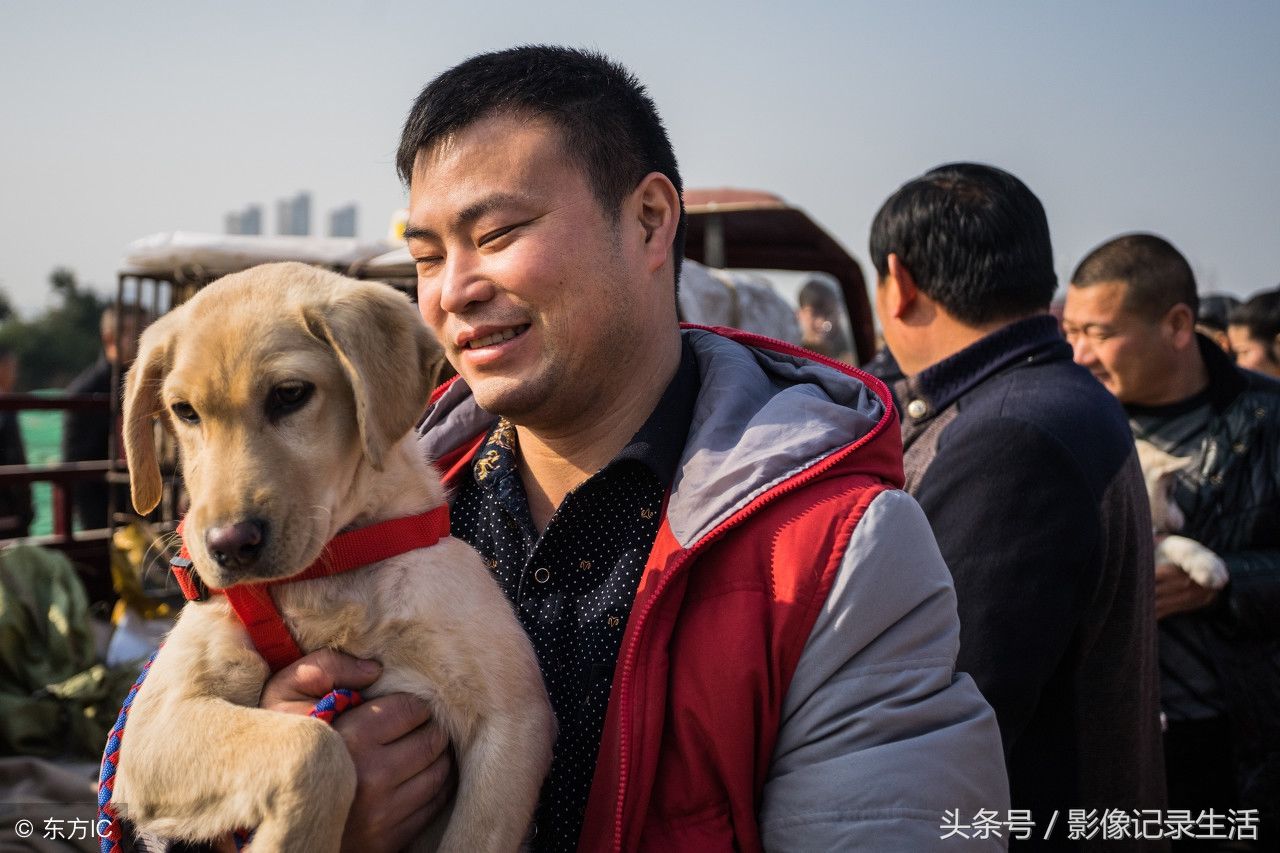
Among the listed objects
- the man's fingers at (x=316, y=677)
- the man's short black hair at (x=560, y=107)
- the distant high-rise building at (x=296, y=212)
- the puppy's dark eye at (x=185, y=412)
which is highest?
the man's short black hair at (x=560, y=107)

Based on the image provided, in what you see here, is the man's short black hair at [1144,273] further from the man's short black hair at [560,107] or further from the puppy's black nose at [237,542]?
A: the puppy's black nose at [237,542]

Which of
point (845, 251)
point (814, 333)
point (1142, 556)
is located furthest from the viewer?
point (814, 333)

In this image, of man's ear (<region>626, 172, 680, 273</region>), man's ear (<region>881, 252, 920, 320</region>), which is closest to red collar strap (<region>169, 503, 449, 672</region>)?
man's ear (<region>626, 172, 680, 273</region>)

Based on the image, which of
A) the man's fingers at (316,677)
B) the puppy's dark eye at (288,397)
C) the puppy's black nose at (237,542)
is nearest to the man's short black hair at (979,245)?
the puppy's dark eye at (288,397)

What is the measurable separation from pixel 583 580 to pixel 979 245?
1809mm

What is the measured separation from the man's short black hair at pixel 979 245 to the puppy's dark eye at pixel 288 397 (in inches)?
82.1

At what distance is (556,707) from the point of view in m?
2.25

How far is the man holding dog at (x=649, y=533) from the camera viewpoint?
6.15ft

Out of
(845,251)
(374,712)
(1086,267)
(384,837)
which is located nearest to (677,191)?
(374,712)

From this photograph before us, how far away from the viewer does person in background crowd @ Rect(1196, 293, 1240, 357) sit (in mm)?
7520

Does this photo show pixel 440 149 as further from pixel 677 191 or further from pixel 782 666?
pixel 782 666

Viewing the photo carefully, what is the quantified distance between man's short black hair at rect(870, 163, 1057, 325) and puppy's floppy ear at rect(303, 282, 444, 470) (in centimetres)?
179

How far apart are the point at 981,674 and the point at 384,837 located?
155 centimetres

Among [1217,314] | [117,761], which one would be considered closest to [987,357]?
[117,761]
